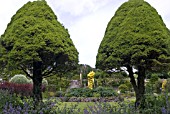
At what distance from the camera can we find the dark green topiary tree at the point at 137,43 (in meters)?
8.36

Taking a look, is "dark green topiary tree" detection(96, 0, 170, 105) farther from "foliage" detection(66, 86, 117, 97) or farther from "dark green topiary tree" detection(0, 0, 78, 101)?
"foliage" detection(66, 86, 117, 97)

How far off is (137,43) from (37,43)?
270 cm

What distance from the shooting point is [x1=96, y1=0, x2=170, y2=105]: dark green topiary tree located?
836 cm

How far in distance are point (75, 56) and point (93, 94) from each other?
10052 millimetres

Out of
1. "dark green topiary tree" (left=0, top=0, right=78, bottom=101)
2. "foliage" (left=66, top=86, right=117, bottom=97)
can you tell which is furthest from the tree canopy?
"foliage" (left=66, top=86, right=117, bottom=97)

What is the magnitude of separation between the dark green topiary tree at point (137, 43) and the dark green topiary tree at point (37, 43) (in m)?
1.12

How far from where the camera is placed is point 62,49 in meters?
9.02

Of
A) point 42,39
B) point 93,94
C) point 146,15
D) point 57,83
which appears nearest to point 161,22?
point 146,15

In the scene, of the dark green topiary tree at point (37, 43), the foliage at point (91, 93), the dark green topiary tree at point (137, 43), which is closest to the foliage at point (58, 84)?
the foliage at point (91, 93)

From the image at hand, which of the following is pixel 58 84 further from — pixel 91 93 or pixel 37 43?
pixel 37 43

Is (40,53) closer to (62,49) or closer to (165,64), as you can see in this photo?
(62,49)

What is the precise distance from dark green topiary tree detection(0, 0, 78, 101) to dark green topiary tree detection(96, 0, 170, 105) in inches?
44.2

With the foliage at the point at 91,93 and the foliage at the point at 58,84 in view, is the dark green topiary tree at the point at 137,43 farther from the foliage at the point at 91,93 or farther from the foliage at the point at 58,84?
the foliage at the point at 58,84

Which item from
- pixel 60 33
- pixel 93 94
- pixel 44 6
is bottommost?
pixel 93 94
